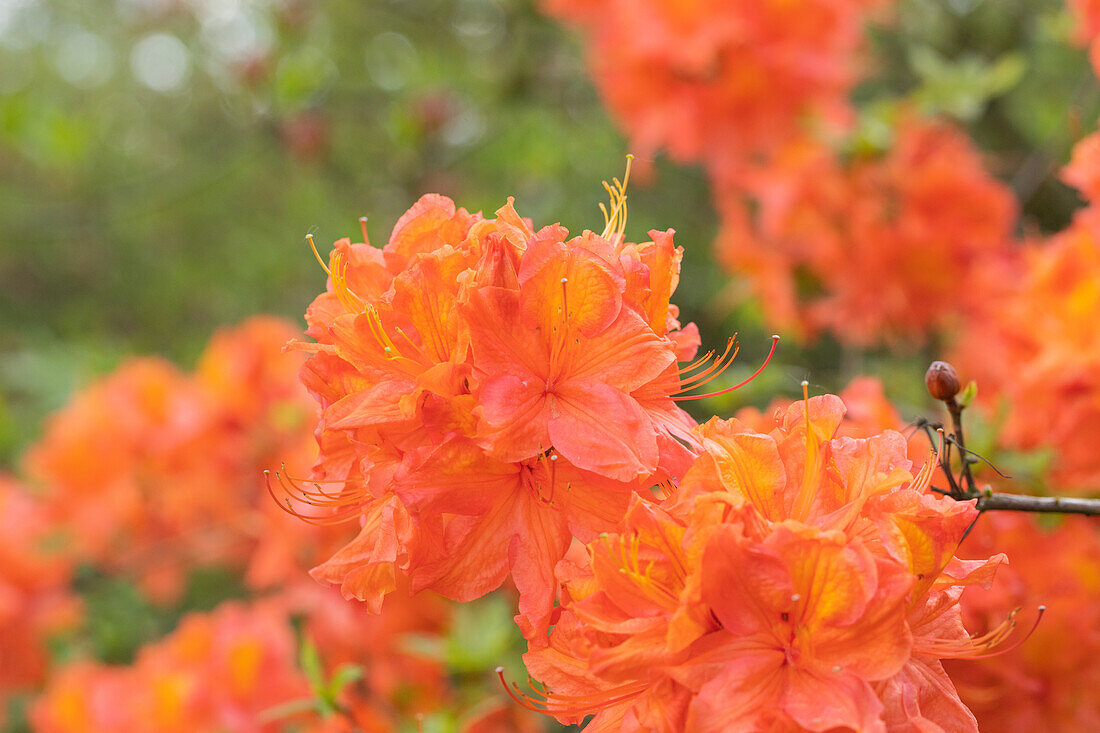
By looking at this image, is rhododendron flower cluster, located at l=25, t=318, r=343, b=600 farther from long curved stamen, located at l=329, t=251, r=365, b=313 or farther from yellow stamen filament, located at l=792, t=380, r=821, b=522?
yellow stamen filament, located at l=792, t=380, r=821, b=522

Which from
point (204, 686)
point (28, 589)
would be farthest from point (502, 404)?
point (28, 589)

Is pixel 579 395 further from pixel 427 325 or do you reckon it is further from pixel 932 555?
pixel 932 555

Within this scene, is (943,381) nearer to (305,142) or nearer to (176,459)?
(176,459)

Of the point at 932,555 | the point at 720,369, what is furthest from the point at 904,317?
the point at 932,555

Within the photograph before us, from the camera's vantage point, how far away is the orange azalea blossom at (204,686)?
176 centimetres

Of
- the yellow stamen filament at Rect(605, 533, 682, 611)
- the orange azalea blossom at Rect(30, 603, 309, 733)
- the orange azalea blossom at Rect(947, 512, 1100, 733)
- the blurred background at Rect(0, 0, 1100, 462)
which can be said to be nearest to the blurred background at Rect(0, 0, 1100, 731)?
the blurred background at Rect(0, 0, 1100, 462)

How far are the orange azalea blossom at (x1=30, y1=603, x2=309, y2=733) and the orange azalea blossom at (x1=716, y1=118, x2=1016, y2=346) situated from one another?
1243 mm

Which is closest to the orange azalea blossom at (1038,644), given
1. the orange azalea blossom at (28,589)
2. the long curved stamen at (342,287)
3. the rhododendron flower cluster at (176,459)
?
the long curved stamen at (342,287)

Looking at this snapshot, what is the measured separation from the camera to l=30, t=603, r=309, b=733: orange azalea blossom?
1763 mm

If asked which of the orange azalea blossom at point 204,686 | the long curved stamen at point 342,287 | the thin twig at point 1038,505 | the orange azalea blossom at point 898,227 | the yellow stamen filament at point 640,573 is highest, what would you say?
the long curved stamen at point 342,287

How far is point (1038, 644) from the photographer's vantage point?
1.06 m

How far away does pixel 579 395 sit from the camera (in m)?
0.81

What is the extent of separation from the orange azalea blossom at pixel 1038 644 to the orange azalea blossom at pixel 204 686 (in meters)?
1.20

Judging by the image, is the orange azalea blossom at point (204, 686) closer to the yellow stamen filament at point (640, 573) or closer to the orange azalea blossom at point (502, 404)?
the orange azalea blossom at point (502, 404)
